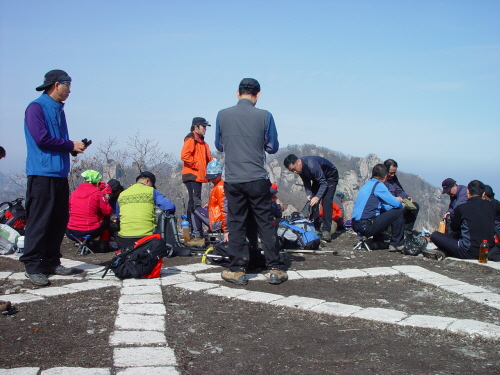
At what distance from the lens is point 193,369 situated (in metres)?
2.79

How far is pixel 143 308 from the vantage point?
393cm

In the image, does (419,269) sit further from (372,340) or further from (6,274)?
(6,274)

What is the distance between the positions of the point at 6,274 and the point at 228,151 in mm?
2719

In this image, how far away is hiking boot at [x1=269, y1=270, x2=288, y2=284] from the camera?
4.87 metres

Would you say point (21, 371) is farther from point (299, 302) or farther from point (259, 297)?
point (299, 302)

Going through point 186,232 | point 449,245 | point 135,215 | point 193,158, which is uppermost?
point 193,158

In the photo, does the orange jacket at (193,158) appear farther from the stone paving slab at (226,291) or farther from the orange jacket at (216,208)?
the stone paving slab at (226,291)

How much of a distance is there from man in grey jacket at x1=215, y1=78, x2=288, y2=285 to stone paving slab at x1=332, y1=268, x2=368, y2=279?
30.8 inches

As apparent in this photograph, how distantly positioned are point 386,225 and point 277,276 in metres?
3.00

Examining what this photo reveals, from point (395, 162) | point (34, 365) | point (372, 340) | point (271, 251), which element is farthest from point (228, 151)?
point (395, 162)

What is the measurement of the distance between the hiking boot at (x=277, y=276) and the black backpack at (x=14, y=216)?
14.0ft

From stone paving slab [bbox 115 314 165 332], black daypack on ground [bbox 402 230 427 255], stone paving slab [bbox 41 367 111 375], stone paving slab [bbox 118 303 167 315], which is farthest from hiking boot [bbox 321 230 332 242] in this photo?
stone paving slab [bbox 41 367 111 375]

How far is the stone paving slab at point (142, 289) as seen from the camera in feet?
14.5

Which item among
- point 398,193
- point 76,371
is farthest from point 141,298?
point 398,193
